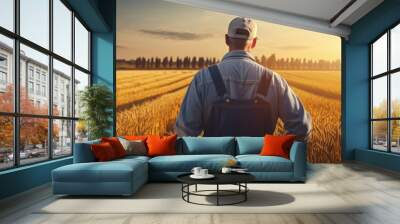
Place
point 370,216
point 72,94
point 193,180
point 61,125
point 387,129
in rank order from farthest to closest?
1. point 387,129
2. point 72,94
3. point 61,125
4. point 193,180
5. point 370,216

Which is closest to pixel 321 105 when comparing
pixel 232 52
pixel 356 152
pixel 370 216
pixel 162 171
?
pixel 356 152

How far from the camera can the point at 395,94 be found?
8391 mm

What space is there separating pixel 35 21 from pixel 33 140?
1835 millimetres

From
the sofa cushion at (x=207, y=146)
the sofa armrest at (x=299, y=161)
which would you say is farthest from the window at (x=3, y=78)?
the sofa armrest at (x=299, y=161)

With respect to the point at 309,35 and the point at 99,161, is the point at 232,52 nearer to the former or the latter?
the point at 309,35

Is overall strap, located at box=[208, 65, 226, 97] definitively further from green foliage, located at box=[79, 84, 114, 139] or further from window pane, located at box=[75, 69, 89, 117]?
window pane, located at box=[75, 69, 89, 117]

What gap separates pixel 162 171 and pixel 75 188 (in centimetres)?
160

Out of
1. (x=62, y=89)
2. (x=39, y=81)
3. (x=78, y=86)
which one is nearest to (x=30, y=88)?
(x=39, y=81)

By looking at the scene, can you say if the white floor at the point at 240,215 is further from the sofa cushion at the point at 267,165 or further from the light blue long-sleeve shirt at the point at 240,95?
the light blue long-sleeve shirt at the point at 240,95

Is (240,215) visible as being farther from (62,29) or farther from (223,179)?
(62,29)

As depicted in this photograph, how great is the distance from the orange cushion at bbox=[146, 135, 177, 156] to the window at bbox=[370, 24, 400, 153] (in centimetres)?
469

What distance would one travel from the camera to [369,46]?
966cm

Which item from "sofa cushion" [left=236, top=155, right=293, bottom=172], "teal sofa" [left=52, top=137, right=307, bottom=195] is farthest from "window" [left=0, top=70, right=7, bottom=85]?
"sofa cushion" [left=236, top=155, right=293, bottom=172]

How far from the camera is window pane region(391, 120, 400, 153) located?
8140 millimetres
